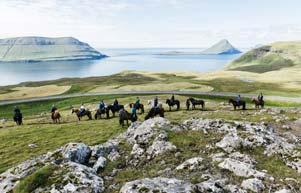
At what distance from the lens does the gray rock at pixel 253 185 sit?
573 inches

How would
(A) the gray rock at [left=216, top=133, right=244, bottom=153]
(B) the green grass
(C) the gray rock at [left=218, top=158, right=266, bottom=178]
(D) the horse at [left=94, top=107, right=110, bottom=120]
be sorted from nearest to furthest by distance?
(B) the green grass < (C) the gray rock at [left=218, top=158, right=266, bottom=178] < (A) the gray rock at [left=216, top=133, right=244, bottom=153] < (D) the horse at [left=94, top=107, right=110, bottom=120]

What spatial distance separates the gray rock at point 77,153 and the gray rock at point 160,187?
272 inches

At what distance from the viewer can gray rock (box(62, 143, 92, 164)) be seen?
19.5 metres

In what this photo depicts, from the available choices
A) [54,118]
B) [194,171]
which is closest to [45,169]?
[194,171]

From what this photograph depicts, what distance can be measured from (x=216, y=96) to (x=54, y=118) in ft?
183

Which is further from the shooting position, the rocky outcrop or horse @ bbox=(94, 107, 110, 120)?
horse @ bbox=(94, 107, 110, 120)

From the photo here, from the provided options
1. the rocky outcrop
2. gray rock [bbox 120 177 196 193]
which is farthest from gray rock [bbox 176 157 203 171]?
gray rock [bbox 120 177 196 193]

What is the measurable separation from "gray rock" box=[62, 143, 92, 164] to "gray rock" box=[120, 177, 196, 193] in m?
6.90

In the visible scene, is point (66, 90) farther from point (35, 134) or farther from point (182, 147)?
point (182, 147)

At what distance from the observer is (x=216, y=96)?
88.2m

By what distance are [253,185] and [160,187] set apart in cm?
513

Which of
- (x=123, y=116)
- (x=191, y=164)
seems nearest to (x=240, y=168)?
(x=191, y=164)

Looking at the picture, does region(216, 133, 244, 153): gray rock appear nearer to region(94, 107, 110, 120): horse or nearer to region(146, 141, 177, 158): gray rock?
region(146, 141, 177, 158): gray rock

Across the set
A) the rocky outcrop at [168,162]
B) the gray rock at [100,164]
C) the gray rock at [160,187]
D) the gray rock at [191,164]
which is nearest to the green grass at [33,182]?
the rocky outcrop at [168,162]
